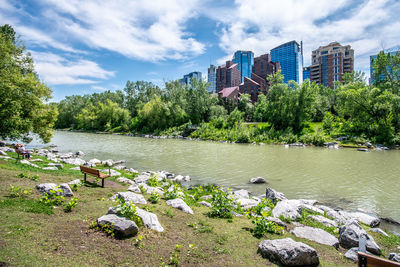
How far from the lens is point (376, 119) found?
40.3 m

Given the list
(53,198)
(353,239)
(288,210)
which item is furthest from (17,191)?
(353,239)

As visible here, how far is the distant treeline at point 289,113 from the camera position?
40062 mm

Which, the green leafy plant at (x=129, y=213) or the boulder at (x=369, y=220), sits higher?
the green leafy plant at (x=129, y=213)

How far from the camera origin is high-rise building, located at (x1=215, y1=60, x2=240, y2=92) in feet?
525

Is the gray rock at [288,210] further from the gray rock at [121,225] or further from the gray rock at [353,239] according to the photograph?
the gray rock at [121,225]

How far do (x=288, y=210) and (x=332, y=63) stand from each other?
13545cm

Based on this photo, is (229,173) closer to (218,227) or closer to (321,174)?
(321,174)

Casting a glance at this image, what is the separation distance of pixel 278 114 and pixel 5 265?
5201 cm

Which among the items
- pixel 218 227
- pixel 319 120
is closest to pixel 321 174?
pixel 218 227

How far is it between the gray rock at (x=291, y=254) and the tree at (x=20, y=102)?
1885 centimetres

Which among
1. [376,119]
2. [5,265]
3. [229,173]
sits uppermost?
[376,119]

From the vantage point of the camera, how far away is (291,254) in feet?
15.6

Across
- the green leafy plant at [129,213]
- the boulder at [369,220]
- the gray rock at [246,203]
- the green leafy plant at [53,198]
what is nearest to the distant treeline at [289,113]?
the boulder at [369,220]

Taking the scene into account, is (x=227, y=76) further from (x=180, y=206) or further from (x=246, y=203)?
(x=180, y=206)
